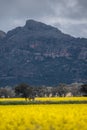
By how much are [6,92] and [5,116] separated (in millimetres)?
120552

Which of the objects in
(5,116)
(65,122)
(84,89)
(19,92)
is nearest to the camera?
(65,122)

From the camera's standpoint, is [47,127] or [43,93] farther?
[43,93]

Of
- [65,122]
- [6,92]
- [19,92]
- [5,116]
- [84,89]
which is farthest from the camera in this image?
[6,92]

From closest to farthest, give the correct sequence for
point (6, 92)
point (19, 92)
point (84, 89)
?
1. point (19, 92)
2. point (84, 89)
3. point (6, 92)

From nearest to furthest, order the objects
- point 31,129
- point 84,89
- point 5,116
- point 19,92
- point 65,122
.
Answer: point 31,129
point 65,122
point 5,116
point 19,92
point 84,89

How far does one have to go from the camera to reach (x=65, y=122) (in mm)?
18500

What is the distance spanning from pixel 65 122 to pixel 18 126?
183 centimetres

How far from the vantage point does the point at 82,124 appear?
18.2 metres

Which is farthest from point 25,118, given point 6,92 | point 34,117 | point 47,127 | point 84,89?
point 6,92

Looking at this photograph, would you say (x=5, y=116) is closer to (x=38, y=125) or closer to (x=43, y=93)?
(x=38, y=125)

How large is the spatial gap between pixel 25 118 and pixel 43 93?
125556mm

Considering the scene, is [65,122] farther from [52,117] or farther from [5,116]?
[5,116]

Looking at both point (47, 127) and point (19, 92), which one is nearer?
point (47, 127)

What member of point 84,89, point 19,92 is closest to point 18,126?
point 19,92
